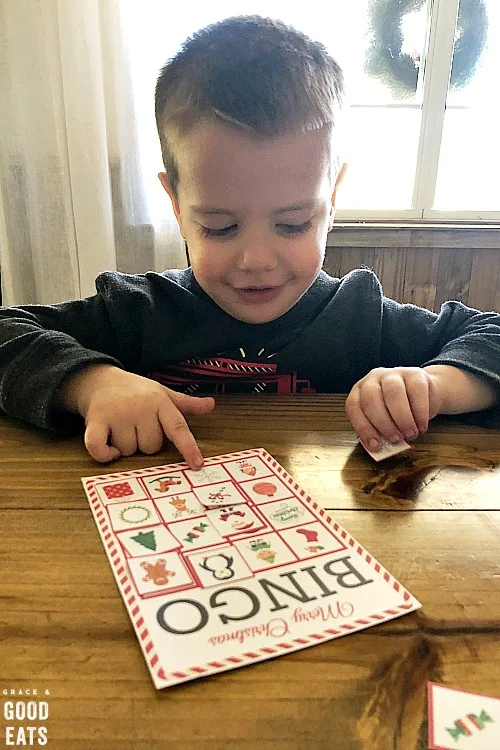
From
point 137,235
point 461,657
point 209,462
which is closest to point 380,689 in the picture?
point 461,657

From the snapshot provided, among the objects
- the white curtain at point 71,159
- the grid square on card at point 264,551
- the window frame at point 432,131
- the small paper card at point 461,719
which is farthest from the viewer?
the window frame at point 432,131

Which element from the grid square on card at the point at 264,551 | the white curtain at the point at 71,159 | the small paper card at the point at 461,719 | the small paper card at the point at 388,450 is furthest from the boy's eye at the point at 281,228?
the white curtain at the point at 71,159

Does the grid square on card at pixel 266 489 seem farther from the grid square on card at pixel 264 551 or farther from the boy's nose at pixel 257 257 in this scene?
the boy's nose at pixel 257 257

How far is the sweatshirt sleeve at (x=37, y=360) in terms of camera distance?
2.06 feet

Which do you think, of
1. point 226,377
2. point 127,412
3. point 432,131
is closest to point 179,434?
point 127,412

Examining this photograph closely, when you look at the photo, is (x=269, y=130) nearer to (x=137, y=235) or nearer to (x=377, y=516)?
(x=377, y=516)

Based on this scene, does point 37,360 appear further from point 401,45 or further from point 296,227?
point 401,45

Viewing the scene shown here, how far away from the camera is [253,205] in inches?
26.2

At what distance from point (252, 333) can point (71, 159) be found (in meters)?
0.89

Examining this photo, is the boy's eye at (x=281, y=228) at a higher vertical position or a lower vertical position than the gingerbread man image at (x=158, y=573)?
higher

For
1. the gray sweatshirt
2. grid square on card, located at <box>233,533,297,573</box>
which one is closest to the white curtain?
the gray sweatshirt

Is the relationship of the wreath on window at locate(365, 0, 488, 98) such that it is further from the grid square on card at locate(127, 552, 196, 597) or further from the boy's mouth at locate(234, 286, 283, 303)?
the grid square on card at locate(127, 552, 196, 597)

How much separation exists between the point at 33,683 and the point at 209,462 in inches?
10.5

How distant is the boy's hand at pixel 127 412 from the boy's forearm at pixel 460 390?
0.25m
